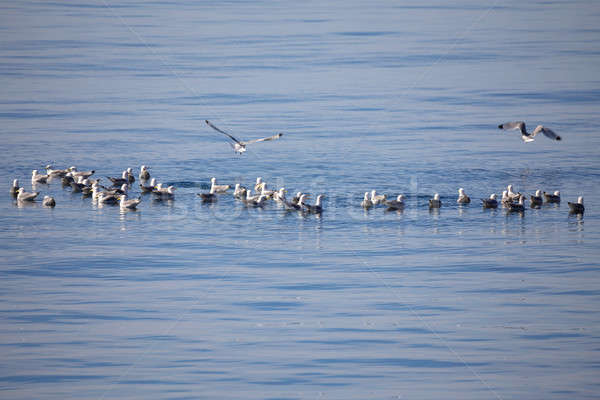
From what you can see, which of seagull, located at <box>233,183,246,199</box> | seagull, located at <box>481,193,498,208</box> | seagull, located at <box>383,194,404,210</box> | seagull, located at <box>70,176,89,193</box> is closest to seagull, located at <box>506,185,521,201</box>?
seagull, located at <box>481,193,498,208</box>

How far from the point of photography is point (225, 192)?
2900cm

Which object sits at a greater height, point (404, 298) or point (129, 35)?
point (129, 35)

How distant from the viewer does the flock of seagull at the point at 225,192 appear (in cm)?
2680

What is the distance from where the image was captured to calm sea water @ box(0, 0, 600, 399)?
1599 cm

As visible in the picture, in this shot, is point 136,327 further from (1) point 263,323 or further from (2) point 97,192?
(2) point 97,192

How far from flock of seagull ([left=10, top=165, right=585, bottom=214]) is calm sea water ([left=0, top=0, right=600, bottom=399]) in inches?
14.1

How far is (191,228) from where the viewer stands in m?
25.3

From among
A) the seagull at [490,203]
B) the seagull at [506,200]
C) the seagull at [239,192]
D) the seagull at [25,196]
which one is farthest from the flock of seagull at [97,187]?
the seagull at [506,200]

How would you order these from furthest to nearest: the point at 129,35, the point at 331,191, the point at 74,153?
the point at 129,35, the point at 74,153, the point at 331,191

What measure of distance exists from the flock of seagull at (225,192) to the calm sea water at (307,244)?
36cm

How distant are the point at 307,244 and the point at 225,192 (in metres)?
5.97

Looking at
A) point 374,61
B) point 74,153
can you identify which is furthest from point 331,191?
point 374,61

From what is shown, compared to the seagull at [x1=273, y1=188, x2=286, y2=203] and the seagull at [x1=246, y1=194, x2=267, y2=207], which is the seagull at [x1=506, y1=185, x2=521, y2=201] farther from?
the seagull at [x1=246, y1=194, x2=267, y2=207]

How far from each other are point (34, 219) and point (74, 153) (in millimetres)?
9345
